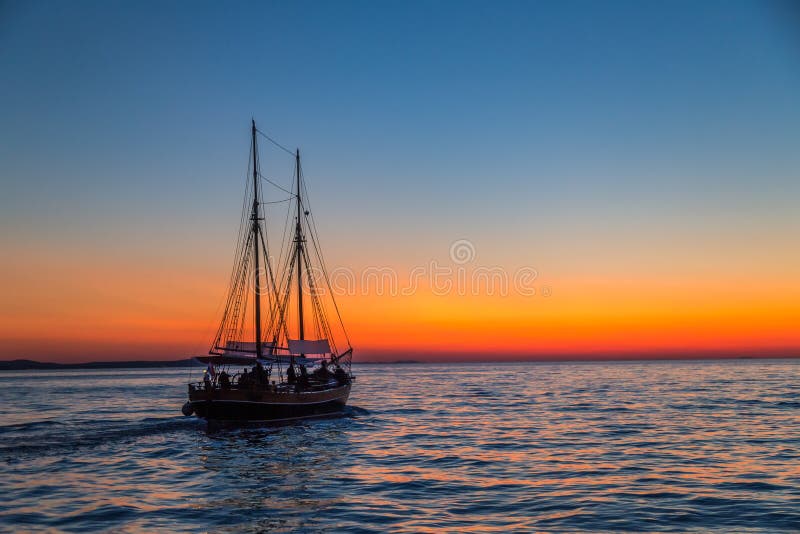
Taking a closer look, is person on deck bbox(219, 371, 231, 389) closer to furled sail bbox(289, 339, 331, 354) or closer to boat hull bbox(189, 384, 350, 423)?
boat hull bbox(189, 384, 350, 423)

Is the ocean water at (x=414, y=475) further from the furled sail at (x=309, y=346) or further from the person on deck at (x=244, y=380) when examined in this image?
the furled sail at (x=309, y=346)

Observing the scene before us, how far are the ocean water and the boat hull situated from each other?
1.44 m

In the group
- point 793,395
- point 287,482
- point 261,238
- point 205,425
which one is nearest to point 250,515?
point 287,482

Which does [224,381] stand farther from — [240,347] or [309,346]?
[309,346]

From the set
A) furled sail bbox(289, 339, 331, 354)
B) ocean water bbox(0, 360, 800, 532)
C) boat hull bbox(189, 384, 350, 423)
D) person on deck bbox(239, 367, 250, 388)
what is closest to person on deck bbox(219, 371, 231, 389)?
person on deck bbox(239, 367, 250, 388)

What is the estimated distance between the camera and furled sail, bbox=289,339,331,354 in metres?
57.0

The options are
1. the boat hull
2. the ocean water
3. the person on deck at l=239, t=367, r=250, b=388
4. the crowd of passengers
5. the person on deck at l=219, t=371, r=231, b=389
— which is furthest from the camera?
the person on deck at l=239, t=367, r=250, b=388

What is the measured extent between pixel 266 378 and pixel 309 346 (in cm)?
1069

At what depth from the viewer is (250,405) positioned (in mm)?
43531

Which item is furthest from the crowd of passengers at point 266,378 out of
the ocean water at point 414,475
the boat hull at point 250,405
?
the ocean water at point 414,475

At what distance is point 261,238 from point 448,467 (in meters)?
30.6

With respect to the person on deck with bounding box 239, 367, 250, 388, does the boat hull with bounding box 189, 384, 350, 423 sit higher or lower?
lower

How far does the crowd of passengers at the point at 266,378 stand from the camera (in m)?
44.2

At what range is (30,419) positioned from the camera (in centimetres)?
5084
